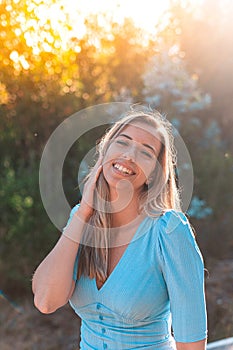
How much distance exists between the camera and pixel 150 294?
1.85m

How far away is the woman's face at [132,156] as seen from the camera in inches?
78.7

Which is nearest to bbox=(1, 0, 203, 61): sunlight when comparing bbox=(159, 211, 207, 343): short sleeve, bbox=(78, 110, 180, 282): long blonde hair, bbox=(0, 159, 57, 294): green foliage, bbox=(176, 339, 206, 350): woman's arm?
bbox=(0, 159, 57, 294): green foliage

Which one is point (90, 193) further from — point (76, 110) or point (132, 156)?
point (76, 110)

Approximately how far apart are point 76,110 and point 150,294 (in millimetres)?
3533

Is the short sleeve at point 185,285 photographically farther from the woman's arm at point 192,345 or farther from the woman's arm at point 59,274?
the woman's arm at point 59,274

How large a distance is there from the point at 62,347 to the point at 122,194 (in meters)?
2.53

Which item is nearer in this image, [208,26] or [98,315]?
[98,315]

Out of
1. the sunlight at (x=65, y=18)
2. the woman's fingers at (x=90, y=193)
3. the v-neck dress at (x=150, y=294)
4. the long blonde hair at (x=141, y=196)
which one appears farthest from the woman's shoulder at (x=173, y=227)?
the sunlight at (x=65, y=18)

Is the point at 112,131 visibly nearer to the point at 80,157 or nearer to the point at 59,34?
the point at 59,34

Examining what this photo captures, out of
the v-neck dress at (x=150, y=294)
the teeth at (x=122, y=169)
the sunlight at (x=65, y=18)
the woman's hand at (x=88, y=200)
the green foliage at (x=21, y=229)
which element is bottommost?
the green foliage at (x=21, y=229)

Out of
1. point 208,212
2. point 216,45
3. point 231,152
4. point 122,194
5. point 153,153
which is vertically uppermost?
point 216,45

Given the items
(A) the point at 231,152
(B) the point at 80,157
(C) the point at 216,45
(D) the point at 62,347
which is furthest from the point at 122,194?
(C) the point at 216,45

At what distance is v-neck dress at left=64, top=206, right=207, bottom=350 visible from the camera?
1.79 meters

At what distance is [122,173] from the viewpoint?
2.00 meters
